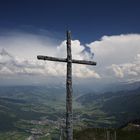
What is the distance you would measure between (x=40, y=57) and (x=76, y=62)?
1999mm

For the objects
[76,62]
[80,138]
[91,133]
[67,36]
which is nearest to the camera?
[67,36]

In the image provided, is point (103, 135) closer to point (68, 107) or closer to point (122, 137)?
point (122, 137)

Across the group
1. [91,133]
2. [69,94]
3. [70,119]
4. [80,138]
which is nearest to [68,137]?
[70,119]

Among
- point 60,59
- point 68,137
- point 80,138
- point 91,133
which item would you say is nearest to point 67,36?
point 60,59

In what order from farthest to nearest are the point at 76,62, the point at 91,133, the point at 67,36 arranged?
the point at 91,133, the point at 76,62, the point at 67,36

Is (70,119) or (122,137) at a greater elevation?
(70,119)

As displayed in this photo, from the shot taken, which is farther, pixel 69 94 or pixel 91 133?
pixel 91 133

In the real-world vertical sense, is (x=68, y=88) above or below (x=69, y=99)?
above

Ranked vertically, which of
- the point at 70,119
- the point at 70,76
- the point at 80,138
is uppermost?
the point at 70,76

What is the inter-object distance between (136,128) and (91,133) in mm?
32304

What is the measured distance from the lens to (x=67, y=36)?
40.4ft

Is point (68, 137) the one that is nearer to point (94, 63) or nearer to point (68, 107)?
point (68, 107)

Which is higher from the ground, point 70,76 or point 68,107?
point 70,76

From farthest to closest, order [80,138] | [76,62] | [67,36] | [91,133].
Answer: [91,133]
[80,138]
[76,62]
[67,36]
